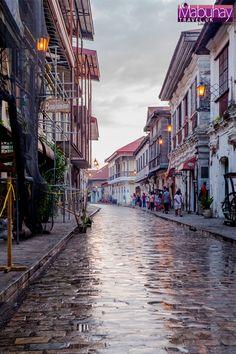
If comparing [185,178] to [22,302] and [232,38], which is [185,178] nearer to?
[232,38]

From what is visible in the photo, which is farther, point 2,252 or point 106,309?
point 2,252

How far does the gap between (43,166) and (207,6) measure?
813 centimetres

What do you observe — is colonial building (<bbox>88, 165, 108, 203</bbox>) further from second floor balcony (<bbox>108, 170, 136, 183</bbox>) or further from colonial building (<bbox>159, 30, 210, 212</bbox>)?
colonial building (<bbox>159, 30, 210, 212</bbox>)

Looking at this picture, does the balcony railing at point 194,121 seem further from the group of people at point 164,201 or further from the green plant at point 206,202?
the green plant at point 206,202

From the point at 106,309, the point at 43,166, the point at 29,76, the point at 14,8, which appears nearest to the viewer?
the point at 106,309

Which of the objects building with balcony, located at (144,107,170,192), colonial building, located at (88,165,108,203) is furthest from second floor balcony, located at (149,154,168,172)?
colonial building, located at (88,165,108,203)

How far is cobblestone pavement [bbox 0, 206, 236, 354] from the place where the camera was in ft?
13.5

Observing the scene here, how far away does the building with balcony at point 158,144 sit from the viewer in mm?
43562

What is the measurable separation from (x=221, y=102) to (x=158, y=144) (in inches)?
947

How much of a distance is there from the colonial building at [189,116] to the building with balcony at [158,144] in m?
5.83

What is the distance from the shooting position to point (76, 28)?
28.2 m

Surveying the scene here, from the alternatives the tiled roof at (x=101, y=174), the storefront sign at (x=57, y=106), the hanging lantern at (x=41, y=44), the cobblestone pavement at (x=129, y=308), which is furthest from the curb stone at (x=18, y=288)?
the tiled roof at (x=101, y=174)

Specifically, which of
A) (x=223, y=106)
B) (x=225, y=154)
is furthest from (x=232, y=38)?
(x=225, y=154)

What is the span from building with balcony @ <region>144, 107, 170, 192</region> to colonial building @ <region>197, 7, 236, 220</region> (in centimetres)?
1728
